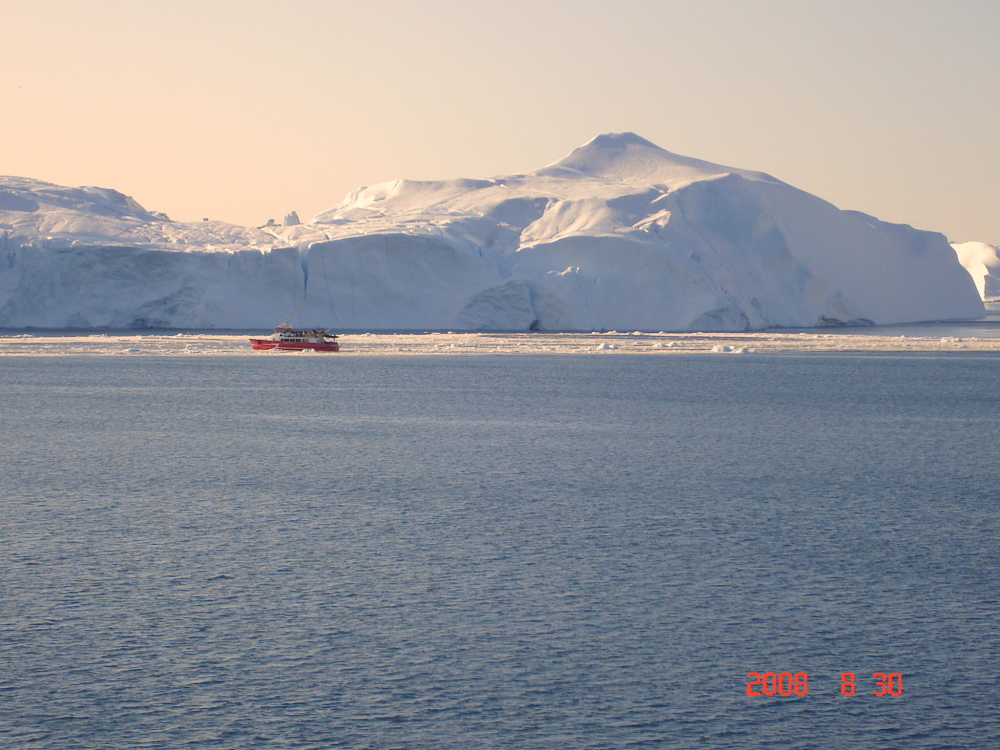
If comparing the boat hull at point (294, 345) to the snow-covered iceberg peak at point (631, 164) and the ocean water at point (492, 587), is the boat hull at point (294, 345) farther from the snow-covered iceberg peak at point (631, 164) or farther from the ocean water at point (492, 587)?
the snow-covered iceberg peak at point (631, 164)

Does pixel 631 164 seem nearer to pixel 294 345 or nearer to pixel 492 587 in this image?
pixel 294 345

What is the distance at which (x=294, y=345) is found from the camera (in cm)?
4447

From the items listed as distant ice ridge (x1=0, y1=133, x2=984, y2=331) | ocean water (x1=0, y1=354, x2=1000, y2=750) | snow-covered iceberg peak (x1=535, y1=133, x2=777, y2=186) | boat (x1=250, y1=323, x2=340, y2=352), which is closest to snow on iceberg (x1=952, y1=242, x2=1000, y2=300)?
snow-covered iceberg peak (x1=535, y1=133, x2=777, y2=186)

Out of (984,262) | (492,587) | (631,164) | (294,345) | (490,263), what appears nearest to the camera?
(492,587)

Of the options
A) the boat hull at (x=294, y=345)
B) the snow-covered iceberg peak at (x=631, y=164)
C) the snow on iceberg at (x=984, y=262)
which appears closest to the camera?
the boat hull at (x=294, y=345)

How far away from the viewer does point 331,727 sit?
6.39 m

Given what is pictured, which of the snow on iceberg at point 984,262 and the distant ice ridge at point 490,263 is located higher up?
the snow on iceberg at point 984,262

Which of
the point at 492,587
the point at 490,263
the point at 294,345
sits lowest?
the point at 492,587

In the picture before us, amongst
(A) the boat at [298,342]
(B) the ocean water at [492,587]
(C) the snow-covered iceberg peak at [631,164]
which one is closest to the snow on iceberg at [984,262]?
(C) the snow-covered iceberg peak at [631,164]

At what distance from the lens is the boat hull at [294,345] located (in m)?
43.9

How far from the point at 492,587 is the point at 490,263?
4686 centimetres

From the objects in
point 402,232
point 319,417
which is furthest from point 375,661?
point 402,232

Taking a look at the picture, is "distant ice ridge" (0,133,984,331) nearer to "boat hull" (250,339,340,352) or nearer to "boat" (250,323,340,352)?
"boat" (250,323,340,352)

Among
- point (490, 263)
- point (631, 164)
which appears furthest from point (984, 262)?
point (490, 263)
